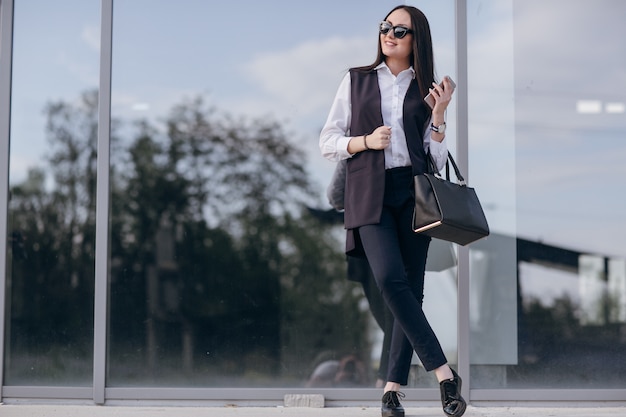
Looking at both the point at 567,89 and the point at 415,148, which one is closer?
the point at 415,148

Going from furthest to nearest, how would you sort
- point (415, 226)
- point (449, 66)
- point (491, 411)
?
point (449, 66) → point (491, 411) → point (415, 226)

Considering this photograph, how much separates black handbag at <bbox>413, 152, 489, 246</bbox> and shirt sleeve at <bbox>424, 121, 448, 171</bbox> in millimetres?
139

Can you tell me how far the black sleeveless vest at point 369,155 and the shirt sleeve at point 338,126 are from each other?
0.03 m

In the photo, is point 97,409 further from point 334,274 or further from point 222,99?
point 222,99

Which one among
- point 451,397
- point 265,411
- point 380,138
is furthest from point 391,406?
point 380,138

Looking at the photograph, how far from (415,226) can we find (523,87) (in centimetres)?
134

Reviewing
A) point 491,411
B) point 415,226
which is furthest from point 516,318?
point 415,226

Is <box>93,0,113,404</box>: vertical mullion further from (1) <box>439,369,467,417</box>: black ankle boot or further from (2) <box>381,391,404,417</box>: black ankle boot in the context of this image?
(1) <box>439,369,467,417</box>: black ankle boot

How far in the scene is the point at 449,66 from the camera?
4.39m

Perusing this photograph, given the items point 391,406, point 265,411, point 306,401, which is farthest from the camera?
point 306,401

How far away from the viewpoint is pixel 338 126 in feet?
11.9

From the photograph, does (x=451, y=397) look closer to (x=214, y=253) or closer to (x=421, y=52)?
Answer: (x=421, y=52)

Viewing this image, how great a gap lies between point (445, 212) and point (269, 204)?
4.23ft

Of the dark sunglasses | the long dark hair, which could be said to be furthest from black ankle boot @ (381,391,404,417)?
the dark sunglasses
